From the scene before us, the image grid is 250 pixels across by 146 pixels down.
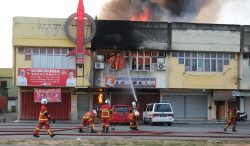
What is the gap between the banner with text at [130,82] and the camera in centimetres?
4722

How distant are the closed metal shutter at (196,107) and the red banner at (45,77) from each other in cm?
1106

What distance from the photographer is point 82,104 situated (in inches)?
1890

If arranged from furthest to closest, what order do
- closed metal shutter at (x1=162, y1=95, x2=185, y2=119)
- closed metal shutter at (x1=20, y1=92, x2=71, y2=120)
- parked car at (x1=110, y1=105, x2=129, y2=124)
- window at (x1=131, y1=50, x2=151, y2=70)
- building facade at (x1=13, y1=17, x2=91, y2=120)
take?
closed metal shutter at (x1=162, y1=95, x2=185, y2=119), window at (x1=131, y1=50, x2=151, y2=70), closed metal shutter at (x1=20, y1=92, x2=71, y2=120), building facade at (x1=13, y1=17, x2=91, y2=120), parked car at (x1=110, y1=105, x2=129, y2=124)

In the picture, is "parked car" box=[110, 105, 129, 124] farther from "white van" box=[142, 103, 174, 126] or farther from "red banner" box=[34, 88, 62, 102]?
"red banner" box=[34, 88, 62, 102]

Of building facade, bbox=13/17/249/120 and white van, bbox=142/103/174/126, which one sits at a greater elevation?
building facade, bbox=13/17/249/120

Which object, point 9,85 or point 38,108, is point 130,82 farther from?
point 9,85

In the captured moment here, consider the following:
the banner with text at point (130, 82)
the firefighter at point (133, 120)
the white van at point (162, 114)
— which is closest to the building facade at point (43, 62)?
the banner with text at point (130, 82)

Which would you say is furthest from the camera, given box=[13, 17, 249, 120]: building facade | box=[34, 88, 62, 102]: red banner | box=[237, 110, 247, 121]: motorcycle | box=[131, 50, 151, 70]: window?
box=[237, 110, 247, 121]: motorcycle

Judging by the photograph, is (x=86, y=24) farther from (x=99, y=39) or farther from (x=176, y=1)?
(x=176, y=1)

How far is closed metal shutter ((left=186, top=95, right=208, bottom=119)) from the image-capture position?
1956 inches

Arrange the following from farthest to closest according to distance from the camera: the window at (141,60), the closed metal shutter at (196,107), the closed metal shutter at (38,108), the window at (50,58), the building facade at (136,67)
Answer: the closed metal shutter at (196,107) < the window at (141,60) < the closed metal shutter at (38,108) < the window at (50,58) < the building facade at (136,67)

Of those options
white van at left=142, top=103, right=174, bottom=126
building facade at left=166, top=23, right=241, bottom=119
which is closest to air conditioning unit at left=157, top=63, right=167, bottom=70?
building facade at left=166, top=23, right=241, bottom=119

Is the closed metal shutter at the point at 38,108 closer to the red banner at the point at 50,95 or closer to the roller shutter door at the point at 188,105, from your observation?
the red banner at the point at 50,95

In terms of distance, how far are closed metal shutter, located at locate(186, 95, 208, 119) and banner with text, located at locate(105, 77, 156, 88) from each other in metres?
4.31
